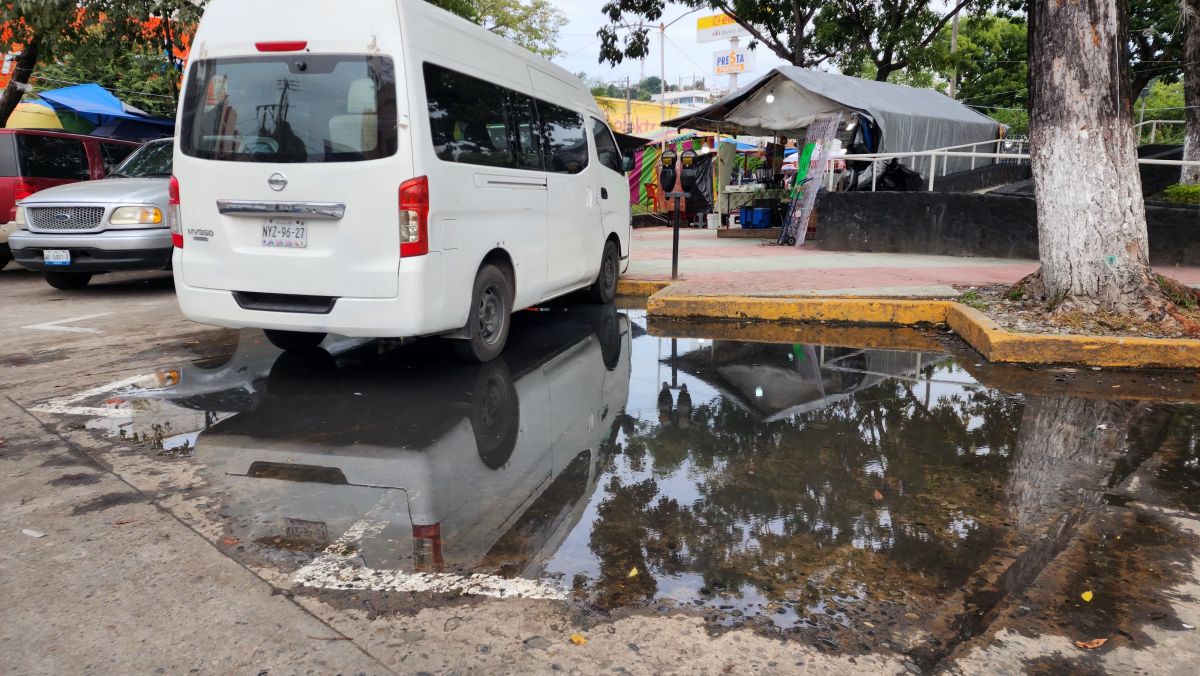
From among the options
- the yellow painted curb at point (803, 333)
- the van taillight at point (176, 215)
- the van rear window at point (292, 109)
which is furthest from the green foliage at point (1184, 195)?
the van taillight at point (176, 215)

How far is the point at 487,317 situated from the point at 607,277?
2.95m

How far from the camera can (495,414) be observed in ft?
15.8

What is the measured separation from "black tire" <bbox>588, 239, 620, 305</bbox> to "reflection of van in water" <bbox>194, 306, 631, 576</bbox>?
236 cm

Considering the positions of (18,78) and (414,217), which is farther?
(18,78)

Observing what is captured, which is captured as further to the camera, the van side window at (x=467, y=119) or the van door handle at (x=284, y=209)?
the van side window at (x=467, y=119)

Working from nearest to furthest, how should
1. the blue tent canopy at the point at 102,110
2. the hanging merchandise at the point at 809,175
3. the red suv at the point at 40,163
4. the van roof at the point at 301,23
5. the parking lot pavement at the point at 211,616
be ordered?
the parking lot pavement at the point at 211,616 → the van roof at the point at 301,23 → the red suv at the point at 40,163 → the hanging merchandise at the point at 809,175 → the blue tent canopy at the point at 102,110

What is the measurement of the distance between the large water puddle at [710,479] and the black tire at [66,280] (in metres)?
5.25

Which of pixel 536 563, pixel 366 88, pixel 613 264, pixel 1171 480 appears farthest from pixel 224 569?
pixel 613 264

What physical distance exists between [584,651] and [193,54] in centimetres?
463

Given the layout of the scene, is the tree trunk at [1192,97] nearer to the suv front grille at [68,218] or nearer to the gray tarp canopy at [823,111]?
the gray tarp canopy at [823,111]

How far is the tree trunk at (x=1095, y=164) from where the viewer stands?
246 inches

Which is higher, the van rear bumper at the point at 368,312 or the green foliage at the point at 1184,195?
the green foliage at the point at 1184,195

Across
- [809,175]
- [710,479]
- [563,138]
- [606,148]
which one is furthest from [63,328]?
[809,175]

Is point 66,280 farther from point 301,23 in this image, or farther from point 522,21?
point 522,21
